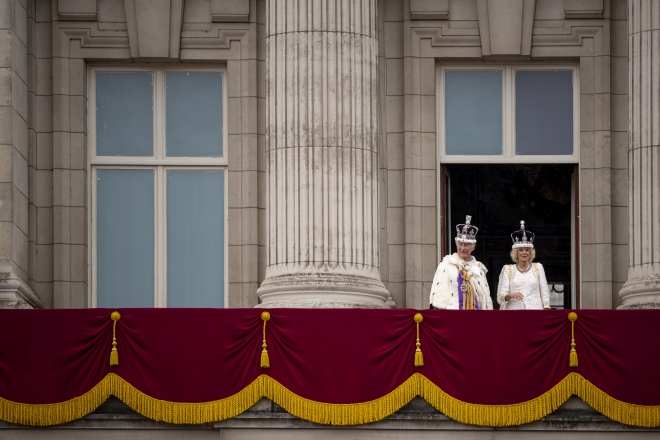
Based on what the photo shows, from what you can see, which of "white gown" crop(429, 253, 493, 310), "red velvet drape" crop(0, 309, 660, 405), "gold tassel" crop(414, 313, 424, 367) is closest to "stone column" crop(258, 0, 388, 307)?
"white gown" crop(429, 253, 493, 310)

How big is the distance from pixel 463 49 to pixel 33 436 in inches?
A: 470

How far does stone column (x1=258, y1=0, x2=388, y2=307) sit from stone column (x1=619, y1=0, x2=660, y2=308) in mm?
4376

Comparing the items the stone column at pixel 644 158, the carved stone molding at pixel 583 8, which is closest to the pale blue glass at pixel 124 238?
the carved stone molding at pixel 583 8

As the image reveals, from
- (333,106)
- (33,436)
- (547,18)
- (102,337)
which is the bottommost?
(33,436)

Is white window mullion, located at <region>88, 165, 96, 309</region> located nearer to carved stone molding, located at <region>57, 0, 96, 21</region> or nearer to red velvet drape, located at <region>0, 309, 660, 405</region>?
carved stone molding, located at <region>57, 0, 96, 21</region>

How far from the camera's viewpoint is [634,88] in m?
26.4

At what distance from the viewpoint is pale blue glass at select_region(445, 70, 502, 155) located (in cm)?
3003

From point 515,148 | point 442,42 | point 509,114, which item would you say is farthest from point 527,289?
point 442,42

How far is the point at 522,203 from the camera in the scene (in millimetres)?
30875

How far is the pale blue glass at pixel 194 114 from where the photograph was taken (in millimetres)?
30047

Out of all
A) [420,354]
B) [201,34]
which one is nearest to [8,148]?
[201,34]

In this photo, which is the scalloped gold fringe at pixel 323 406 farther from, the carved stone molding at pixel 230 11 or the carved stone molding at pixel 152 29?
the carved stone molding at pixel 230 11

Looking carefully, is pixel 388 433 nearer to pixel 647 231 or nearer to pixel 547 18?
pixel 647 231

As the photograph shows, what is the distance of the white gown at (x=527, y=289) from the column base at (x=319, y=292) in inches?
85.4
